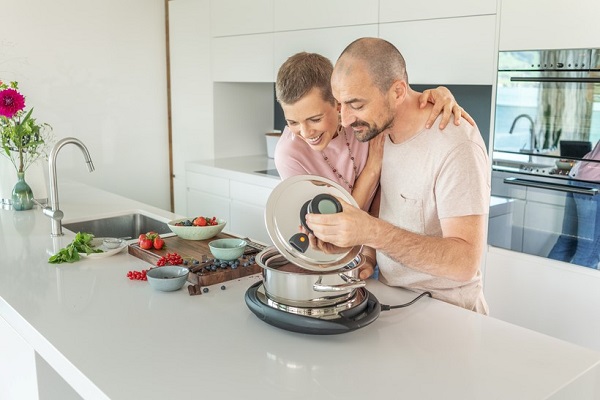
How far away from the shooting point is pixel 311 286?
4.94 ft

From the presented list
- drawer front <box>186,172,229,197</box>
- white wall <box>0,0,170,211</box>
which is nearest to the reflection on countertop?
drawer front <box>186,172,229,197</box>

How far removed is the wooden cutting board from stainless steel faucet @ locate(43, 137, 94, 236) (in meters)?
0.36

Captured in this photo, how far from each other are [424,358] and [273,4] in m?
3.16

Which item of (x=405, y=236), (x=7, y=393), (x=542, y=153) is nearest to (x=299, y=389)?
(x=405, y=236)

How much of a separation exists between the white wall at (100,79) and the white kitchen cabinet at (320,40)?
1.34 metres

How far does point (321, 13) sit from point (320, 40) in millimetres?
156

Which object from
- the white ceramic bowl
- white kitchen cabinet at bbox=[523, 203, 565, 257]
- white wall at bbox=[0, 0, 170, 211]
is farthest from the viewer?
white wall at bbox=[0, 0, 170, 211]

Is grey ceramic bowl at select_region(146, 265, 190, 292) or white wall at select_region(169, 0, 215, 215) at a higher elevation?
white wall at select_region(169, 0, 215, 215)

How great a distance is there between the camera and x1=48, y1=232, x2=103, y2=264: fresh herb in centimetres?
219

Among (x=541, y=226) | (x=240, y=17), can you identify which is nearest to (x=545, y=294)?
(x=541, y=226)

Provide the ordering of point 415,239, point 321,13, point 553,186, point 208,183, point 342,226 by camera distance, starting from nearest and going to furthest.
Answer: point 342,226, point 415,239, point 553,186, point 321,13, point 208,183

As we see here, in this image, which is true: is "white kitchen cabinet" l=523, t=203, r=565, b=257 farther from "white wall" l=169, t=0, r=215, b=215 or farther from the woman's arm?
"white wall" l=169, t=0, r=215, b=215

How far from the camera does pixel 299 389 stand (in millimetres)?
1267

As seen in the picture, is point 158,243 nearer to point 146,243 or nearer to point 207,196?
point 146,243
